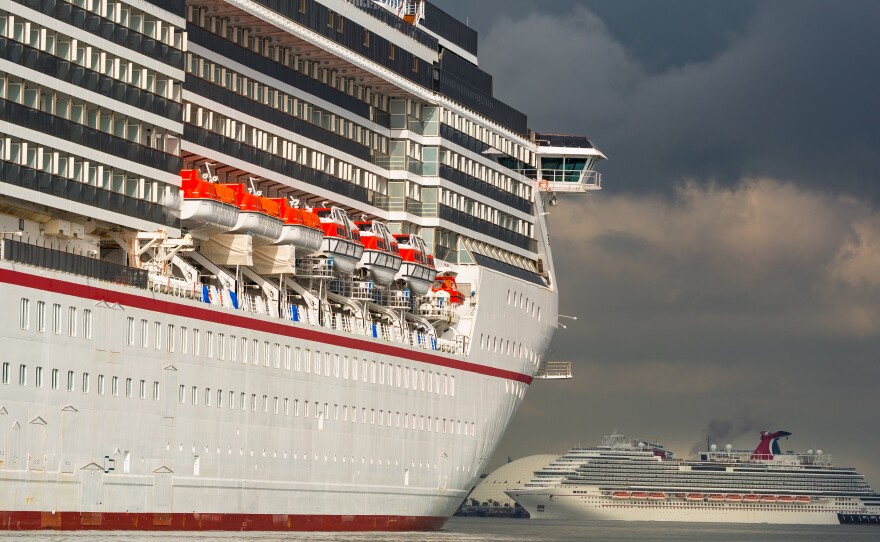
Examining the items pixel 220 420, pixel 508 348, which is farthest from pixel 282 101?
pixel 508 348

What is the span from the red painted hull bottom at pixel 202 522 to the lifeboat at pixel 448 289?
31.7ft

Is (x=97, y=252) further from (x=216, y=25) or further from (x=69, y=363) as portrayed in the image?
(x=216, y=25)

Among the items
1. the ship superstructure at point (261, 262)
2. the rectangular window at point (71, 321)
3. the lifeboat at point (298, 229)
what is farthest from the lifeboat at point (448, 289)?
the rectangular window at point (71, 321)

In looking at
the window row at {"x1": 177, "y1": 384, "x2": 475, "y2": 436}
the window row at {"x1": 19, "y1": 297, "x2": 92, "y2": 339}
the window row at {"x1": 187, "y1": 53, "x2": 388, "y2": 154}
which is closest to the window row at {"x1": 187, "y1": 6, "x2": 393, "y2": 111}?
the window row at {"x1": 187, "y1": 53, "x2": 388, "y2": 154}

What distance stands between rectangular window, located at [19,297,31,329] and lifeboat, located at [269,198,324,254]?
628 inches

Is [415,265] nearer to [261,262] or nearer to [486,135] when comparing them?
[261,262]

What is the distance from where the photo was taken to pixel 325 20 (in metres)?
71.9

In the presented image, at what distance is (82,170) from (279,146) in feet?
52.9

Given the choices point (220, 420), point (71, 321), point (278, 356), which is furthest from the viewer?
point (278, 356)

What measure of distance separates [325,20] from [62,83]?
2037 centimetres

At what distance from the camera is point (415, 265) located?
7525 cm

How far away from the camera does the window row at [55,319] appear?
5022 centimetres

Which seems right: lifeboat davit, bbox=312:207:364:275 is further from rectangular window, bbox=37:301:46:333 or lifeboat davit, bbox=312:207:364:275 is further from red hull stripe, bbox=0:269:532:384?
rectangular window, bbox=37:301:46:333

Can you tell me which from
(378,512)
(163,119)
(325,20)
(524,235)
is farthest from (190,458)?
(524,235)
